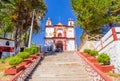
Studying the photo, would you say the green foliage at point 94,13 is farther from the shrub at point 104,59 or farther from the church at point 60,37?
the church at point 60,37

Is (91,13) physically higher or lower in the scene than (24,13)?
lower

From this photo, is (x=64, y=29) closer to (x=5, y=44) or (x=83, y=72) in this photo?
(x=5, y=44)

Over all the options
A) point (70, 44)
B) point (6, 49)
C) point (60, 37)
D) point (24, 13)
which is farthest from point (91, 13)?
point (60, 37)

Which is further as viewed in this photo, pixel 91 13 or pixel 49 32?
pixel 49 32

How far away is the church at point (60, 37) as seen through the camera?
53500 millimetres

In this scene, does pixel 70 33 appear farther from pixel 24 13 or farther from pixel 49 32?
pixel 24 13

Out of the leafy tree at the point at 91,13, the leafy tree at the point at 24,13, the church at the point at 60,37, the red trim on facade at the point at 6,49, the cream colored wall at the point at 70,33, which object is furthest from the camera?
the cream colored wall at the point at 70,33

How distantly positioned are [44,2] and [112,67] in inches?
840

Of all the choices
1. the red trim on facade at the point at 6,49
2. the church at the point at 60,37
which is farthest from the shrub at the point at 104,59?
the church at the point at 60,37

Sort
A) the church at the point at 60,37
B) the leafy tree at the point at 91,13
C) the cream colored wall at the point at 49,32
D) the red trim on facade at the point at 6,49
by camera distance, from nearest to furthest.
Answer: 1. the red trim on facade at the point at 6,49
2. the leafy tree at the point at 91,13
3. the church at the point at 60,37
4. the cream colored wall at the point at 49,32

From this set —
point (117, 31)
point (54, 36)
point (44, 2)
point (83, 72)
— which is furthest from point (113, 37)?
point (54, 36)

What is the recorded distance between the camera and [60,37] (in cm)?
5406

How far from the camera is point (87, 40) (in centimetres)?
2802

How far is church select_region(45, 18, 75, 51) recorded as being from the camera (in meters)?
53.5
